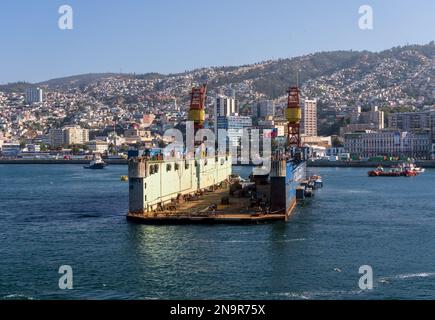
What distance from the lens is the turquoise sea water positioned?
13.1 metres

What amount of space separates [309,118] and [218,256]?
407 feet

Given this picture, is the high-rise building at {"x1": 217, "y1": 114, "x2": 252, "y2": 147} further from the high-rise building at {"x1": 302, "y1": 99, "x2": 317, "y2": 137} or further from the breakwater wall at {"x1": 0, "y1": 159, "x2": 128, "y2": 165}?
the breakwater wall at {"x1": 0, "y1": 159, "x2": 128, "y2": 165}

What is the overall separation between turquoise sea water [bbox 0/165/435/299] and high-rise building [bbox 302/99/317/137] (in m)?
110

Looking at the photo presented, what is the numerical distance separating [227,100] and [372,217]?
135 meters

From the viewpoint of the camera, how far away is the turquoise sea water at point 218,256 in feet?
42.8

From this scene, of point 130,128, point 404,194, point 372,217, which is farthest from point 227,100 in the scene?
point 372,217

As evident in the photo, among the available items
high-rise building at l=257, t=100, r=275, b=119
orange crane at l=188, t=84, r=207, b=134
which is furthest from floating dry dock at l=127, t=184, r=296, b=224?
high-rise building at l=257, t=100, r=275, b=119

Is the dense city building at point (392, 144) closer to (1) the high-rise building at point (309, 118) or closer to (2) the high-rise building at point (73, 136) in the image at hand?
(1) the high-rise building at point (309, 118)

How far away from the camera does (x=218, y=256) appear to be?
16.7 meters

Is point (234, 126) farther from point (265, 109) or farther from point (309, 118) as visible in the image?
point (265, 109)

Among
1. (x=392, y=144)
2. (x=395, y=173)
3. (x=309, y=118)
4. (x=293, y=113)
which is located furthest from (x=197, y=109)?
(x=309, y=118)

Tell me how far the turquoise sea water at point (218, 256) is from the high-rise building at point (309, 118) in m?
110

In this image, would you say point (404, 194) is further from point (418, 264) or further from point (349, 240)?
point (418, 264)

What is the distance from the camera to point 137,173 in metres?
23.4
